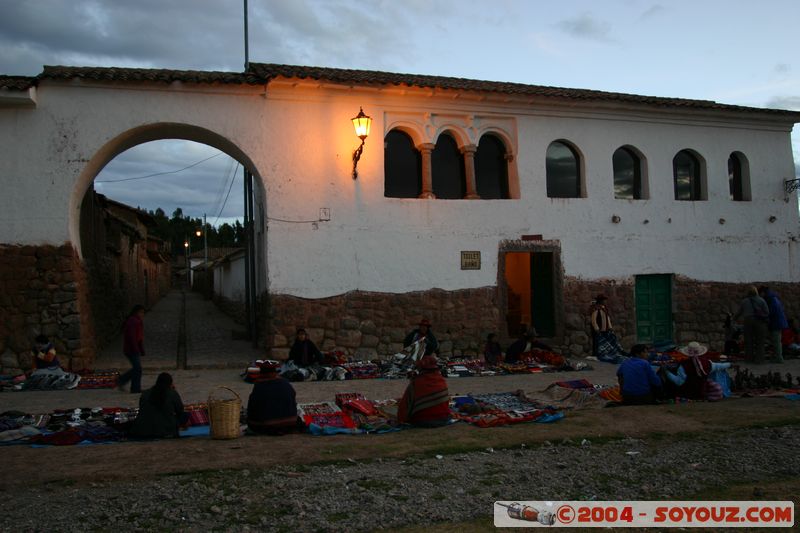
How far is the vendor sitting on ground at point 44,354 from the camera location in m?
9.76

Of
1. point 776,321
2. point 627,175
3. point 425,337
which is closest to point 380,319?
point 425,337

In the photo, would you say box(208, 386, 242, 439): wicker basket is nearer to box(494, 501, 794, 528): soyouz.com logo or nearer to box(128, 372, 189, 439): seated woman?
box(128, 372, 189, 439): seated woman

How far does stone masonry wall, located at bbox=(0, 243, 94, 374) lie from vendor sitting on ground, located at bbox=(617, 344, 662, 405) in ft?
29.7

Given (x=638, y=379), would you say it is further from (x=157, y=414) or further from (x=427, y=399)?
(x=157, y=414)

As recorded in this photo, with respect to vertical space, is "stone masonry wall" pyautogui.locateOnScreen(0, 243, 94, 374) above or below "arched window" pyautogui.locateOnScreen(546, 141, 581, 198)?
below

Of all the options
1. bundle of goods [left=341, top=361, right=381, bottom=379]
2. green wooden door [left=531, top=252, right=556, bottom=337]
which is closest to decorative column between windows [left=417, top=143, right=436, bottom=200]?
green wooden door [left=531, top=252, right=556, bottom=337]

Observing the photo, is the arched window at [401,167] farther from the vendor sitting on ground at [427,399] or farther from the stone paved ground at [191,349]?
the vendor sitting on ground at [427,399]

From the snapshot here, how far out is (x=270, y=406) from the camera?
6711mm

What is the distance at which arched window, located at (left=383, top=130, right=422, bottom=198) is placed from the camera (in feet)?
41.8

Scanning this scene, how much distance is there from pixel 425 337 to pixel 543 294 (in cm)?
399

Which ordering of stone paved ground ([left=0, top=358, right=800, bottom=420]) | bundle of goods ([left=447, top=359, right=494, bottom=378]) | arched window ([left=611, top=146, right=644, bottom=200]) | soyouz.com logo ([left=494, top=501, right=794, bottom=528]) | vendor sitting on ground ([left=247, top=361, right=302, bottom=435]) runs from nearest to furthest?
soyouz.com logo ([left=494, top=501, right=794, bottom=528]) < vendor sitting on ground ([left=247, top=361, right=302, bottom=435]) < stone paved ground ([left=0, top=358, right=800, bottom=420]) < bundle of goods ([left=447, top=359, right=494, bottom=378]) < arched window ([left=611, top=146, right=644, bottom=200])

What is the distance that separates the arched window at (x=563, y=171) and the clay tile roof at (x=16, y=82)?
34.3 ft

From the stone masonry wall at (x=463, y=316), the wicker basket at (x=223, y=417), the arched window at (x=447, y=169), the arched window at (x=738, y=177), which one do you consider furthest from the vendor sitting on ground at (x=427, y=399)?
the arched window at (x=738, y=177)

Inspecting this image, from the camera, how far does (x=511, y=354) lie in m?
12.0
